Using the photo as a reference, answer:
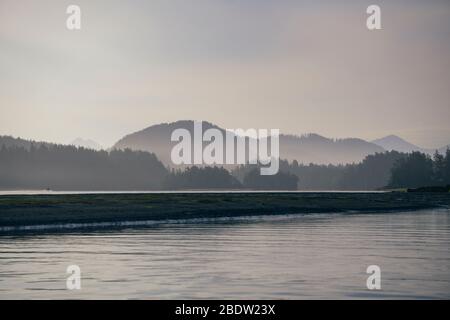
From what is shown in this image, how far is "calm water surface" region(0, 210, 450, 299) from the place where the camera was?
1356 inches

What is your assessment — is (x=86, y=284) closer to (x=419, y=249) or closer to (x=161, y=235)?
(x=419, y=249)

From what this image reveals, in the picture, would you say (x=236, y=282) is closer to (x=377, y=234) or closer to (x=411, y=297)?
(x=411, y=297)

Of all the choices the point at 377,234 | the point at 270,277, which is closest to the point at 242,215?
the point at 377,234

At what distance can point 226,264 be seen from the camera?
4481 cm

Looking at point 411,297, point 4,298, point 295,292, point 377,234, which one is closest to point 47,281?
point 4,298

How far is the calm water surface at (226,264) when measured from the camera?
34.4 meters

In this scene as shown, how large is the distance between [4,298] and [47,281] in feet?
16.6

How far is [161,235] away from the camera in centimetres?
6944

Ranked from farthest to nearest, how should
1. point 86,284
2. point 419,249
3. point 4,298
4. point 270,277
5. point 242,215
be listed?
point 242,215 → point 419,249 → point 270,277 → point 86,284 → point 4,298
